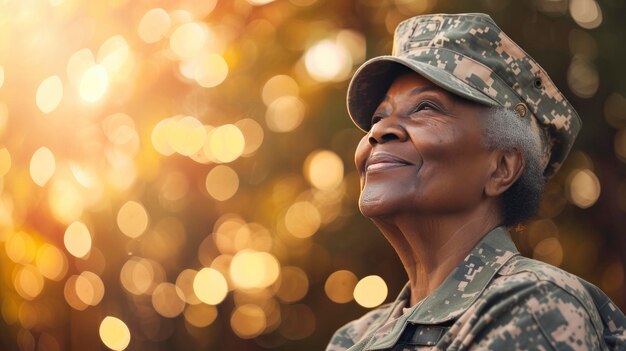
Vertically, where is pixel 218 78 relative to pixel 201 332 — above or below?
above

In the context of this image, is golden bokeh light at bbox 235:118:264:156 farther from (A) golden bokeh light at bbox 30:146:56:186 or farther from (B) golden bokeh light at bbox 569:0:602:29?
(B) golden bokeh light at bbox 569:0:602:29

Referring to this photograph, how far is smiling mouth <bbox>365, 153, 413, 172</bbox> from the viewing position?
300cm

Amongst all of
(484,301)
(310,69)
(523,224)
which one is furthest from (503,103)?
(310,69)

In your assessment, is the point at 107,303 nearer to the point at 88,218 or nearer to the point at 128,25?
the point at 88,218

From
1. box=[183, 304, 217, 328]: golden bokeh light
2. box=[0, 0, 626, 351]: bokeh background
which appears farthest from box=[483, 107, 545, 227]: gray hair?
box=[183, 304, 217, 328]: golden bokeh light

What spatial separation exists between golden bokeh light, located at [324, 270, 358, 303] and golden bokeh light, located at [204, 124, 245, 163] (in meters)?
0.94

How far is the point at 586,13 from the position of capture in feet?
17.3

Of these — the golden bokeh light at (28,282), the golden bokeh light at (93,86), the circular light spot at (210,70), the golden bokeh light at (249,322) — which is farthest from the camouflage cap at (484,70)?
the golden bokeh light at (28,282)

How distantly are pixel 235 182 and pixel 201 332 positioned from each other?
100 centimetres

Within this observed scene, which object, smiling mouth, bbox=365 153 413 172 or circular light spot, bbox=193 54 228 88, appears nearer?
smiling mouth, bbox=365 153 413 172

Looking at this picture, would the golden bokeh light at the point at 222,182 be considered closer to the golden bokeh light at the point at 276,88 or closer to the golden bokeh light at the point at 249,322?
the golden bokeh light at the point at 276,88

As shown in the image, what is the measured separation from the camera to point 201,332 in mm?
6543

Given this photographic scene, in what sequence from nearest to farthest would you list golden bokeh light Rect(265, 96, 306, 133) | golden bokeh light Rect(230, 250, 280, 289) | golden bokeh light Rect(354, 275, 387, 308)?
golden bokeh light Rect(354, 275, 387, 308) < golden bokeh light Rect(265, 96, 306, 133) < golden bokeh light Rect(230, 250, 280, 289)

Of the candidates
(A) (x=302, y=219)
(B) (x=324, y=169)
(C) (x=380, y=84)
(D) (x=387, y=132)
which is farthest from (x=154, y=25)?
(D) (x=387, y=132)
